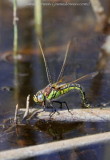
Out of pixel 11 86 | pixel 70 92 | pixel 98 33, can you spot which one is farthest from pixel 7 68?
pixel 98 33

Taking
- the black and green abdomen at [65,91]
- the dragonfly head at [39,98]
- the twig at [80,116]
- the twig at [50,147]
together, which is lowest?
the twig at [50,147]

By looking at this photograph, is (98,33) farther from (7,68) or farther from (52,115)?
(52,115)

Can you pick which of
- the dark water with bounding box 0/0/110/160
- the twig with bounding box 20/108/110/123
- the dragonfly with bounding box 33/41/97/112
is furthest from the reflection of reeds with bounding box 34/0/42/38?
the twig with bounding box 20/108/110/123

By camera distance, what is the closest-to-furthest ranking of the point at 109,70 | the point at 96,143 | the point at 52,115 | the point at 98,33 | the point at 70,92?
the point at 96,143 < the point at 52,115 < the point at 70,92 < the point at 109,70 < the point at 98,33

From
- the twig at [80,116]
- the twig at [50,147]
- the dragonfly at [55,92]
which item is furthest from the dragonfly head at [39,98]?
the twig at [50,147]

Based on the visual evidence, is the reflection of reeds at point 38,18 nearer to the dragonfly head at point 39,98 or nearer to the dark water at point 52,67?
the dark water at point 52,67

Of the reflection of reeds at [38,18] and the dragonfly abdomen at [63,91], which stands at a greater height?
the reflection of reeds at [38,18]
